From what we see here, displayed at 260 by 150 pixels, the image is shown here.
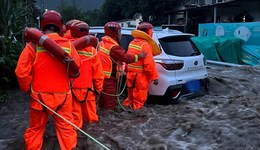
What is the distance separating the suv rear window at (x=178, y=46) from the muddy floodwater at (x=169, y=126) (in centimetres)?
88

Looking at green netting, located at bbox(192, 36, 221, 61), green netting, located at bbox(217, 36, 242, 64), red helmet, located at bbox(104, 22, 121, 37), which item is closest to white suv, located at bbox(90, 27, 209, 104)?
red helmet, located at bbox(104, 22, 121, 37)

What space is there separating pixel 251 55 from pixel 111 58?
798cm

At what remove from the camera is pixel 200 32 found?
15438mm

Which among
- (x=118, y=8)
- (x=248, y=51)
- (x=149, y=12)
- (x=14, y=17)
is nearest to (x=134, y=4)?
(x=149, y=12)

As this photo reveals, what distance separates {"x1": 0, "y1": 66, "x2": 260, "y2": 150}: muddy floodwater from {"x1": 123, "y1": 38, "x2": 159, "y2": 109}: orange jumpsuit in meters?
0.26

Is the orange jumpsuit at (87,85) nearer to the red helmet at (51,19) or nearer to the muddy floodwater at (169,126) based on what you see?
the muddy floodwater at (169,126)

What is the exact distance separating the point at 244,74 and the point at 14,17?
242 inches

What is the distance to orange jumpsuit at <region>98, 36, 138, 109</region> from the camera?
18.1 feet

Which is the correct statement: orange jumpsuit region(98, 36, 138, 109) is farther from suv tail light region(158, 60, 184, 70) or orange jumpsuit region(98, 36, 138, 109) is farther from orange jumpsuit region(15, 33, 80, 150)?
orange jumpsuit region(15, 33, 80, 150)

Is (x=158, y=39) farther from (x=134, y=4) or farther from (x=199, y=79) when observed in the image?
(x=134, y=4)

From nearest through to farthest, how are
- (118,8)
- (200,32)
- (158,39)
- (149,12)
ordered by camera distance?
(158,39), (200,32), (149,12), (118,8)

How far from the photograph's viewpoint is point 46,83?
383 centimetres

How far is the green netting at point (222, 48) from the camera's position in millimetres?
12703

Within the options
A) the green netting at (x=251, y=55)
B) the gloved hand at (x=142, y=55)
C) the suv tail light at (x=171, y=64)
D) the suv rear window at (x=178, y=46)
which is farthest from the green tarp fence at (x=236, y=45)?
the gloved hand at (x=142, y=55)
